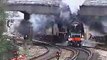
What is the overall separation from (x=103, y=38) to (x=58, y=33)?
17.8 feet

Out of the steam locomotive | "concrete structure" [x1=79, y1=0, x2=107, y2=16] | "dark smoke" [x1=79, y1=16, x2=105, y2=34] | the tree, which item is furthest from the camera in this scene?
"dark smoke" [x1=79, y1=16, x2=105, y2=34]

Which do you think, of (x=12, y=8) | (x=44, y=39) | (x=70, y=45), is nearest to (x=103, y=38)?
(x=70, y=45)

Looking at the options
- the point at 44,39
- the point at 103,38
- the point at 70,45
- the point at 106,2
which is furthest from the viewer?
the point at 44,39

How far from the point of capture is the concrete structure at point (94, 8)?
3694cm

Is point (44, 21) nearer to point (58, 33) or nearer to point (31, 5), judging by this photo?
point (58, 33)

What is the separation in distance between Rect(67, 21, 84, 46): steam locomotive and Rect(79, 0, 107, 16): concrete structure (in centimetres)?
230

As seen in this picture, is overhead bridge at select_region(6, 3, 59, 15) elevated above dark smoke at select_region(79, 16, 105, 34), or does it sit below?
above

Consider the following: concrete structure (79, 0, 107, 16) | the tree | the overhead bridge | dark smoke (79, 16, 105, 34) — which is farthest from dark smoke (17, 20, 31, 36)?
the tree

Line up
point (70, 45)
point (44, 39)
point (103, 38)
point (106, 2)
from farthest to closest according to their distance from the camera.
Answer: point (44, 39), point (103, 38), point (70, 45), point (106, 2)

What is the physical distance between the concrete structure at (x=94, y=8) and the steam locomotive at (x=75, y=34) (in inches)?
90.6

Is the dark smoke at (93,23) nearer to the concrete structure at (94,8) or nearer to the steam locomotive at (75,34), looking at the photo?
the steam locomotive at (75,34)

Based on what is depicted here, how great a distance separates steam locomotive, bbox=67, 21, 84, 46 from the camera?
38.9 metres

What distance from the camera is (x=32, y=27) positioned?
1702 inches

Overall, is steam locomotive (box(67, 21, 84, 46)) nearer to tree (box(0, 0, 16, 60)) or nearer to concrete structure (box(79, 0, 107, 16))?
concrete structure (box(79, 0, 107, 16))
